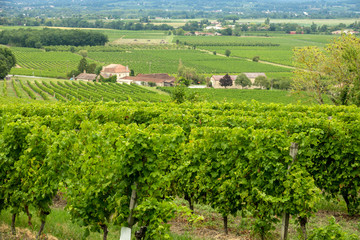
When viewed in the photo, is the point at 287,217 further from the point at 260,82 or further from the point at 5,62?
the point at 5,62

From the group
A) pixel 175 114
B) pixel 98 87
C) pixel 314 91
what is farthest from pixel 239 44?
pixel 175 114

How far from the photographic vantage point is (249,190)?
34.2ft

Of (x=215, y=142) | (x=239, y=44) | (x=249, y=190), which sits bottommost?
(x=239, y=44)

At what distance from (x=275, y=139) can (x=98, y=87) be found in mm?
78443

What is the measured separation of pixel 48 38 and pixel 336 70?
485 feet

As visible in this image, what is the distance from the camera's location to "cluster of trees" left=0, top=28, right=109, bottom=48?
16288 cm

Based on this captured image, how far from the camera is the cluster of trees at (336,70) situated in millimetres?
31656

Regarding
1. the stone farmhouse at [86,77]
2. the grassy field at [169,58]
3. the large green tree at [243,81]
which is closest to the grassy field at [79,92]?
the stone farmhouse at [86,77]

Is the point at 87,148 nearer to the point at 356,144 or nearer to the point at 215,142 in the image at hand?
the point at 215,142

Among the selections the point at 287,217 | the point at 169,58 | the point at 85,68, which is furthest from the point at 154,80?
the point at 287,217

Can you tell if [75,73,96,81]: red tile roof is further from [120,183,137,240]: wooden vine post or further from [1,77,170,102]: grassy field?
[120,183,137,240]: wooden vine post

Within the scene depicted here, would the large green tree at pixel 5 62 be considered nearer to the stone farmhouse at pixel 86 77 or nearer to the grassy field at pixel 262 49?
the stone farmhouse at pixel 86 77

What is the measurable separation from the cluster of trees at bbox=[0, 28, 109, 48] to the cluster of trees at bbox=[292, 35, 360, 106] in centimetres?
13941

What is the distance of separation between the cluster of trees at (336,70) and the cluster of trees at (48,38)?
457ft
